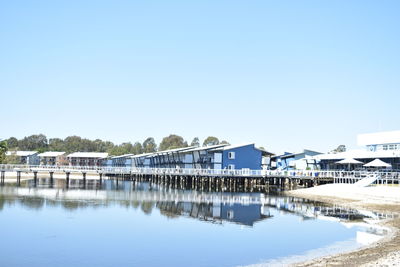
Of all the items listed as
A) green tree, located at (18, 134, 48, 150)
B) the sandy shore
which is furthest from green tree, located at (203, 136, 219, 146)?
the sandy shore

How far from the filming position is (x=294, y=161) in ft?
250

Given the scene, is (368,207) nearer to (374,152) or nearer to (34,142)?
(374,152)

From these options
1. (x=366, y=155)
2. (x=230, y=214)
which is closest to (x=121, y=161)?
(x=366, y=155)

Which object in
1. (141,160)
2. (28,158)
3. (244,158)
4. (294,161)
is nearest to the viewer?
(244,158)

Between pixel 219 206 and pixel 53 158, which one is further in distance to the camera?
pixel 53 158

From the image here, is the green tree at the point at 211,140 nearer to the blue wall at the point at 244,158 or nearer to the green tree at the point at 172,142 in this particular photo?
the green tree at the point at 172,142

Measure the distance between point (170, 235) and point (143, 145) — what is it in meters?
148

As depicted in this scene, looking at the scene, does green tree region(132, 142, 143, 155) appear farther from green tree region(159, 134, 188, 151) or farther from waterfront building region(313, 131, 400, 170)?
waterfront building region(313, 131, 400, 170)

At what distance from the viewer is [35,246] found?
20.6 m

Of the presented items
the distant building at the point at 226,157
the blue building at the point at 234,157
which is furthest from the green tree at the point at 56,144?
the blue building at the point at 234,157

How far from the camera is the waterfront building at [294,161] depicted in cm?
7233

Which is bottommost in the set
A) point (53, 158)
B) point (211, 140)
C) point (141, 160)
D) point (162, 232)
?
point (162, 232)

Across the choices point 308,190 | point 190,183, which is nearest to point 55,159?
point 190,183

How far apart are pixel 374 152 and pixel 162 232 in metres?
37.0
